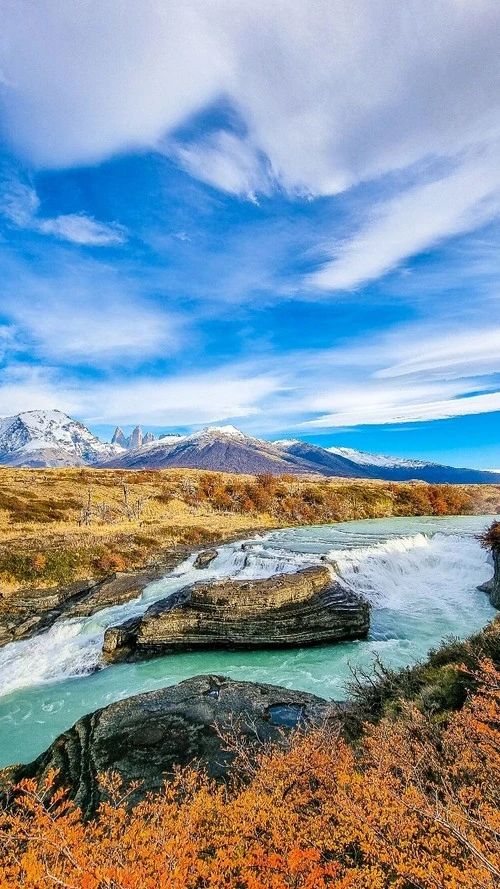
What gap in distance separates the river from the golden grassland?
920cm

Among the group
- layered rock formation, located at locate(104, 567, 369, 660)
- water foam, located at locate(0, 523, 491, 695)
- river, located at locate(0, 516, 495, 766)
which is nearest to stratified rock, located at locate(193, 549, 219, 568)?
water foam, located at locate(0, 523, 491, 695)

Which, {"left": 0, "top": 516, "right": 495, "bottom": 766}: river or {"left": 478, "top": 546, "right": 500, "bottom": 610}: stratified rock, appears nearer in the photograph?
{"left": 0, "top": 516, "right": 495, "bottom": 766}: river

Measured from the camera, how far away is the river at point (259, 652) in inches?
772

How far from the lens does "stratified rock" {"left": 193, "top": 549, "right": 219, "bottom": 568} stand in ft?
134

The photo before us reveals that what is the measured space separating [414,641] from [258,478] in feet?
257

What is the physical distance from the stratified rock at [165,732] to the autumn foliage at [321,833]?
3.05 m

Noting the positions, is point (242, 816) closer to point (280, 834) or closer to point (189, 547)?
point (280, 834)

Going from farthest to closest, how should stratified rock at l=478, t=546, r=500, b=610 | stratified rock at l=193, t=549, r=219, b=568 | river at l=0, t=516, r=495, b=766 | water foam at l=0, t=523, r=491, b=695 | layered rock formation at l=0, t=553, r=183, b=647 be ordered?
stratified rock at l=193, t=549, r=219, b=568 → stratified rock at l=478, t=546, r=500, b=610 → layered rock formation at l=0, t=553, r=183, b=647 → water foam at l=0, t=523, r=491, b=695 → river at l=0, t=516, r=495, b=766

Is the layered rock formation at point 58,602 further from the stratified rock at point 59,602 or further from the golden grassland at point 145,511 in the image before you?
the golden grassland at point 145,511

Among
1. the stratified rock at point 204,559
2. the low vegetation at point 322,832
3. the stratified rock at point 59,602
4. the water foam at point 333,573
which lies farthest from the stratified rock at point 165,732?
the stratified rock at point 204,559

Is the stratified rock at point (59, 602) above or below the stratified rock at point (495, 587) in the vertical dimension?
below

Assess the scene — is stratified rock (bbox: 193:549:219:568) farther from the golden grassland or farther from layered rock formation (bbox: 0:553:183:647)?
the golden grassland

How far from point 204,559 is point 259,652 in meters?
17.6

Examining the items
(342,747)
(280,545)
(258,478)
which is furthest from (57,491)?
(342,747)
